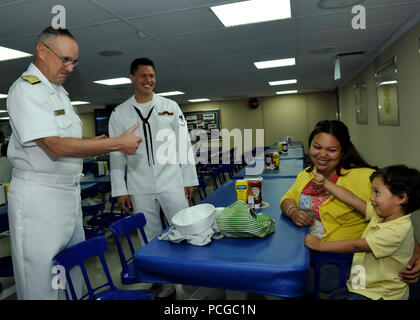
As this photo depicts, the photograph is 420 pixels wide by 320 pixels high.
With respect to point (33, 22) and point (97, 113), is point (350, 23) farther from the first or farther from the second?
point (97, 113)

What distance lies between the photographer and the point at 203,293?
7.37 ft

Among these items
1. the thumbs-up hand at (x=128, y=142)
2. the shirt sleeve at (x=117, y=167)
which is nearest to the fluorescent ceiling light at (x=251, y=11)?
the shirt sleeve at (x=117, y=167)

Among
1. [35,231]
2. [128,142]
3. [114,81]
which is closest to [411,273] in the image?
[128,142]

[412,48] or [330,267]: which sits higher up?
[412,48]

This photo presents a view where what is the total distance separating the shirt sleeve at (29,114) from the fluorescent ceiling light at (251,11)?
1814mm

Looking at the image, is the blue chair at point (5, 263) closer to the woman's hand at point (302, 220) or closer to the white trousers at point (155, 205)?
the white trousers at point (155, 205)

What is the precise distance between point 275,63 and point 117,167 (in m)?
3.98

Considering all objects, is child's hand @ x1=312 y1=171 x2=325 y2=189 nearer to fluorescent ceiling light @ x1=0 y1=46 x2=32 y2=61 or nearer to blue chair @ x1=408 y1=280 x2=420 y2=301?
blue chair @ x1=408 y1=280 x2=420 y2=301

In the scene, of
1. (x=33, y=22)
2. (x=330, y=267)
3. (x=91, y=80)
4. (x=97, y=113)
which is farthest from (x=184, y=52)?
(x=97, y=113)

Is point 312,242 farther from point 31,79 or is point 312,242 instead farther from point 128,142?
point 31,79

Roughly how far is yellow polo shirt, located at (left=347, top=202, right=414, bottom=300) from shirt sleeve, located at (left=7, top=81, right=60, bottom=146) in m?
1.53

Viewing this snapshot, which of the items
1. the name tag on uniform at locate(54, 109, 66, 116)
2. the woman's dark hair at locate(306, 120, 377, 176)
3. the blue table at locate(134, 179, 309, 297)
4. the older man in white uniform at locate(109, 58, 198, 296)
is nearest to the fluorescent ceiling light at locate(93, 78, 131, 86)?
the older man in white uniform at locate(109, 58, 198, 296)

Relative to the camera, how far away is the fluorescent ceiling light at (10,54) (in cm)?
369
